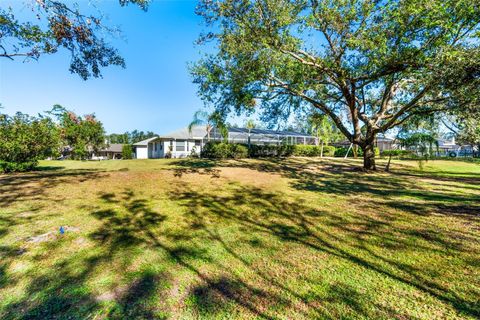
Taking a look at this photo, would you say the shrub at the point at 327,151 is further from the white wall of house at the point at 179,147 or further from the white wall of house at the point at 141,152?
the white wall of house at the point at 141,152

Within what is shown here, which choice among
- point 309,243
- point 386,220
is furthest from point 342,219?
point 309,243

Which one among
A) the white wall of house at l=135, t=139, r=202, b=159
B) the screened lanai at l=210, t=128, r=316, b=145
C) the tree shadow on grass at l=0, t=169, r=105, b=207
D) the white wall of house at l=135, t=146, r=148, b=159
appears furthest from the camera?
the white wall of house at l=135, t=146, r=148, b=159

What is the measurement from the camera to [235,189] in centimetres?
834

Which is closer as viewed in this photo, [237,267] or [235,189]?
[237,267]

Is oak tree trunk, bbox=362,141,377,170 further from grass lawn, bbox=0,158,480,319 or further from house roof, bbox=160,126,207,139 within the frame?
house roof, bbox=160,126,207,139

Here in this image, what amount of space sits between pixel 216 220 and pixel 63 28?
25.1 ft

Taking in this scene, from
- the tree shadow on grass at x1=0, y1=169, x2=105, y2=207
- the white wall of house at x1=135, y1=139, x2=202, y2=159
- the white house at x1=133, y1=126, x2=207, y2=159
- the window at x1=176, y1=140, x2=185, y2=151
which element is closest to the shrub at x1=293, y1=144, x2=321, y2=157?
the white house at x1=133, y1=126, x2=207, y2=159

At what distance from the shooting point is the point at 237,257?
3.53 metres

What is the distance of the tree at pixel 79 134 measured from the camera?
27.7 meters

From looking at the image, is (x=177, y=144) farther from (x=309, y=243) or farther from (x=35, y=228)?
(x=309, y=243)

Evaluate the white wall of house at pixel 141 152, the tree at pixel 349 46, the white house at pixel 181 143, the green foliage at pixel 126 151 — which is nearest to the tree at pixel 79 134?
the green foliage at pixel 126 151

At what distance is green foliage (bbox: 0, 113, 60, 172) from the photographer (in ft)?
36.0

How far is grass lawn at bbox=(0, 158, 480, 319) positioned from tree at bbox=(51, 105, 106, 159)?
2494cm

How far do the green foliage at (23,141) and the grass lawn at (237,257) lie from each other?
19.4ft
